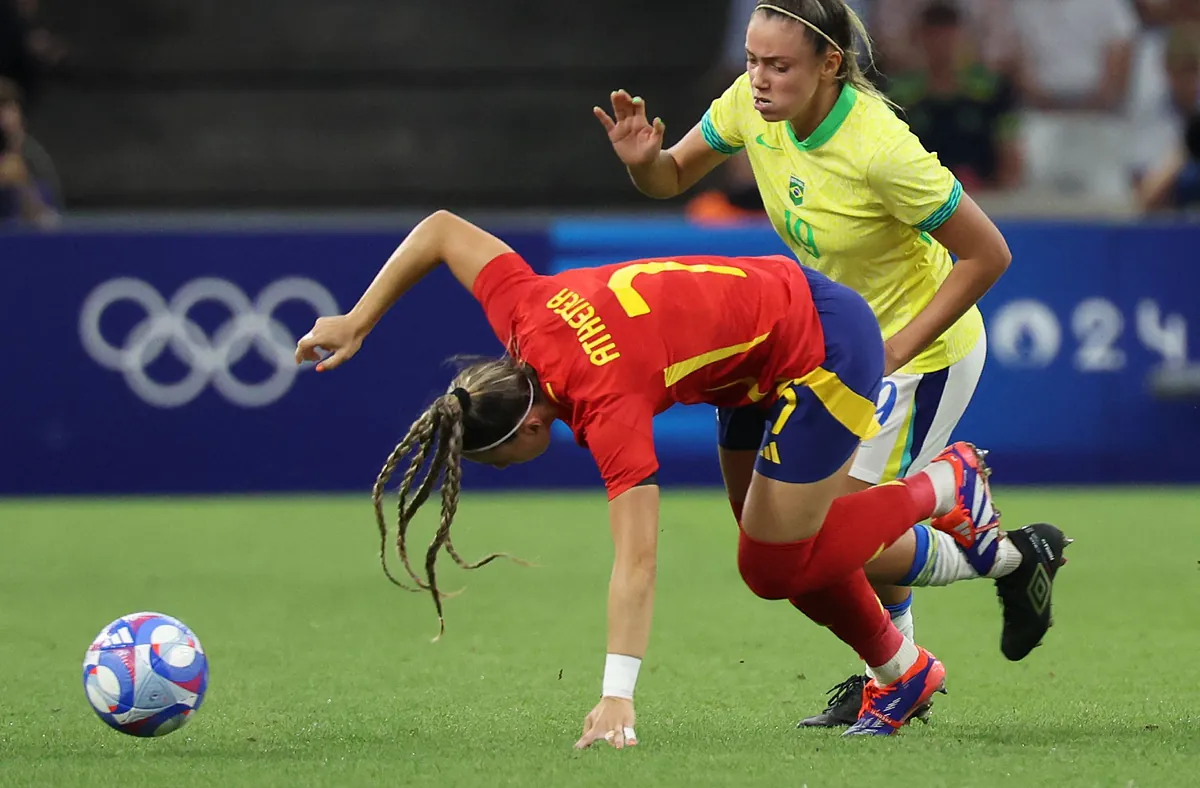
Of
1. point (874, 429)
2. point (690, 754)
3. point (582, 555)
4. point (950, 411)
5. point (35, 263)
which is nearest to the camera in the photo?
point (690, 754)

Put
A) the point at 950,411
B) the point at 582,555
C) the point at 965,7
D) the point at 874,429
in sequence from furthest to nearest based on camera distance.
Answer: the point at 965,7
the point at 582,555
the point at 950,411
the point at 874,429

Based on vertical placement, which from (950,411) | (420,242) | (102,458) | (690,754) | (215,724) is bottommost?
(102,458)

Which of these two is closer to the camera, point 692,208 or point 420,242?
point 420,242

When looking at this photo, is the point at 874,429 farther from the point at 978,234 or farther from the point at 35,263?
the point at 35,263

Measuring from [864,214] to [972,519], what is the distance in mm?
834

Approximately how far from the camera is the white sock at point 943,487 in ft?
16.1

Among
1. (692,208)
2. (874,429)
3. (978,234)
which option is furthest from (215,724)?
(692,208)

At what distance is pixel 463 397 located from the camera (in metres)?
4.20

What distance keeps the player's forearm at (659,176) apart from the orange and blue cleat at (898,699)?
1.45 meters

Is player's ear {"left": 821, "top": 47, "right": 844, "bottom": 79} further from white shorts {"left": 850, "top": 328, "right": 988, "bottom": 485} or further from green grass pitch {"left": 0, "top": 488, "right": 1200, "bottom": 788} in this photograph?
green grass pitch {"left": 0, "top": 488, "right": 1200, "bottom": 788}

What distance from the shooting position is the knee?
454 centimetres

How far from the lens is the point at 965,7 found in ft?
43.8

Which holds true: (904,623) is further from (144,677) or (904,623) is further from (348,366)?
(348,366)

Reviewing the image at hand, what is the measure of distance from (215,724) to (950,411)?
2.12 m
